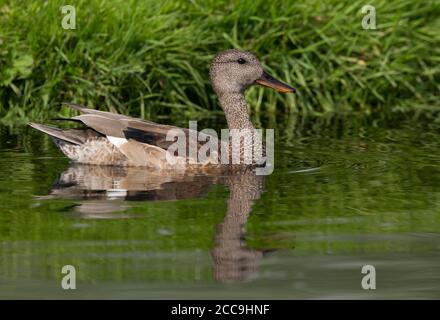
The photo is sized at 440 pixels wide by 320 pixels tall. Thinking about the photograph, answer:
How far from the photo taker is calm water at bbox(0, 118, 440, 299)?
19.7 ft

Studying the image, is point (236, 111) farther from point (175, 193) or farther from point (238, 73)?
point (175, 193)

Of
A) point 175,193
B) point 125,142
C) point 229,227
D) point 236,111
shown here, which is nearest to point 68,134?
point 125,142

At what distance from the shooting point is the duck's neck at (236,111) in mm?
10023

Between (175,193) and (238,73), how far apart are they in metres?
1.96

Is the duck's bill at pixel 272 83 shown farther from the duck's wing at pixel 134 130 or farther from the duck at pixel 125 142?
the duck's wing at pixel 134 130

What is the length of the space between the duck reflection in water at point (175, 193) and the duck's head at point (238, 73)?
947 mm

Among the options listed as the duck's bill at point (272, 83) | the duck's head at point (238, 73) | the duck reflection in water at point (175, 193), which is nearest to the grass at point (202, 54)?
the duck's head at point (238, 73)

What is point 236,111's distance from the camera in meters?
10.1

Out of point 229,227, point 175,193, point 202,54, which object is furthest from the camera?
point 202,54

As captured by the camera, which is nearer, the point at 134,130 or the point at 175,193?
the point at 175,193

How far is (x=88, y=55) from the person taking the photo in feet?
38.0

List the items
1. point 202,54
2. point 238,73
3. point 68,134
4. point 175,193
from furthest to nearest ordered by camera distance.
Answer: point 202,54
point 238,73
point 68,134
point 175,193
